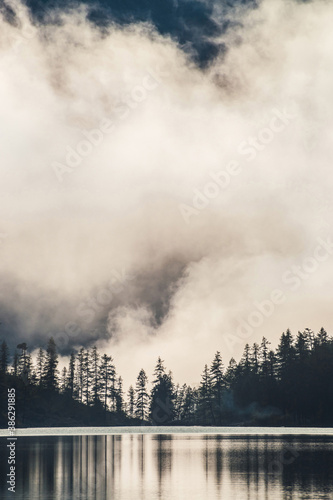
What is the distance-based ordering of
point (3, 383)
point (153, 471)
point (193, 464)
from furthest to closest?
point (3, 383) → point (193, 464) → point (153, 471)

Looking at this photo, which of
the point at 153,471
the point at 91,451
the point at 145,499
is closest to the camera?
the point at 145,499

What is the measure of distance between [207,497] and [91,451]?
42.0 meters

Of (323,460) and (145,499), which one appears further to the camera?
(323,460)

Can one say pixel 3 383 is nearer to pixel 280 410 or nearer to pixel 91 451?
pixel 280 410

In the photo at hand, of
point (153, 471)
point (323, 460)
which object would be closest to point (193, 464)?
point (153, 471)

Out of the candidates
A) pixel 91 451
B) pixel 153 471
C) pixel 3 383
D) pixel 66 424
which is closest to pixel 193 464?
pixel 153 471

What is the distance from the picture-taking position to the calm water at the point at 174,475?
139 feet

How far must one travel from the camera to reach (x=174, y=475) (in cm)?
5447

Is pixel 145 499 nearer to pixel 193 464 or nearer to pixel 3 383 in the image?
pixel 193 464

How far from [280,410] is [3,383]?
79.5 meters

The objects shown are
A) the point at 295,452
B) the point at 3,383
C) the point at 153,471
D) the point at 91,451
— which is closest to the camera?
the point at 153,471

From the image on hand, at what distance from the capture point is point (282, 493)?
4209 cm

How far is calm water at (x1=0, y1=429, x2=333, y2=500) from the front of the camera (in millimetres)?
42469

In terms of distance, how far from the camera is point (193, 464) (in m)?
62.9
